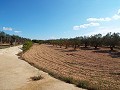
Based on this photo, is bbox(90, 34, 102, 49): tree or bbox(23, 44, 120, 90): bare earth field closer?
bbox(23, 44, 120, 90): bare earth field

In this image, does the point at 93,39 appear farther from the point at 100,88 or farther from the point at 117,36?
the point at 100,88

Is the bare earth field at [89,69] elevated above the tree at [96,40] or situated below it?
below

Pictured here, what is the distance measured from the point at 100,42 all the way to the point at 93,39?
589cm

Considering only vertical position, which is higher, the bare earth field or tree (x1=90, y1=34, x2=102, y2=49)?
tree (x1=90, y1=34, x2=102, y2=49)

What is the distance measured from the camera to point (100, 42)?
80.1 m

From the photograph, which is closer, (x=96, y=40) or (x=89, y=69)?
(x=89, y=69)

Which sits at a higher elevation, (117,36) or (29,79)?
(117,36)

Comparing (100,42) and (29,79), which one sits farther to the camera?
(100,42)

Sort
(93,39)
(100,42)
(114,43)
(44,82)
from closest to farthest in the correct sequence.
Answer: (44,82)
(114,43)
(100,42)
(93,39)

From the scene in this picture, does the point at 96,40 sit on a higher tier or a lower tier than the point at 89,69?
higher

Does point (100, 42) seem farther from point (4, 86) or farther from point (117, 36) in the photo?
point (4, 86)

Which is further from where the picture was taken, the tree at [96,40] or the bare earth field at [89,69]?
the tree at [96,40]

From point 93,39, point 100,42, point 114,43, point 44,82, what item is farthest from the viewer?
point 93,39

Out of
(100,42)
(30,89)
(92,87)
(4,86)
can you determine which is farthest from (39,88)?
(100,42)
